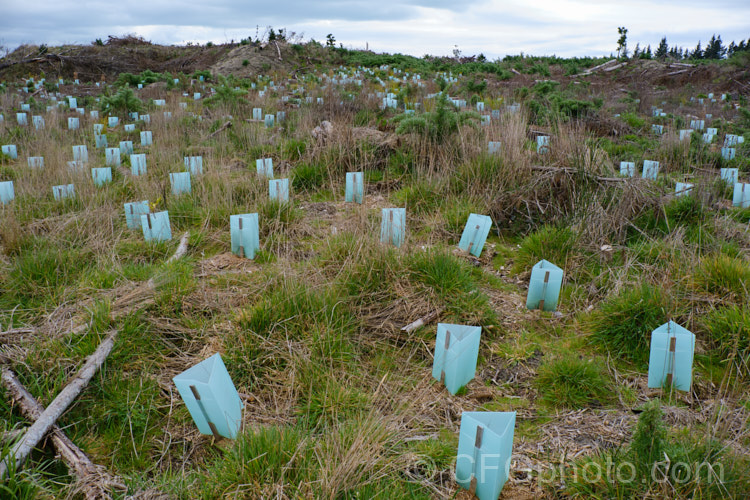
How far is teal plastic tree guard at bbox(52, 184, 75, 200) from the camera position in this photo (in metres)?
4.54

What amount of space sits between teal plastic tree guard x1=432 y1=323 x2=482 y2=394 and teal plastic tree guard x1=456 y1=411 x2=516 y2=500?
602 millimetres

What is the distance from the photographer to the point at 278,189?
14.7ft

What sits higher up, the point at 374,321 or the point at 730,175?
→ the point at 730,175

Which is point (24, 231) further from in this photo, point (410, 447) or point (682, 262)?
point (682, 262)

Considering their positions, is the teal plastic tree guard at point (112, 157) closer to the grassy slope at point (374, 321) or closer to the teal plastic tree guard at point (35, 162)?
the teal plastic tree guard at point (35, 162)

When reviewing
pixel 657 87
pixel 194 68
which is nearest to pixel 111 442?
pixel 657 87

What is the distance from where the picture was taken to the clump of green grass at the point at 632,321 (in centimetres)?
274

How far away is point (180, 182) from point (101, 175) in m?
0.98

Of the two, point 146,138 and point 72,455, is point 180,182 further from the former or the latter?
point 72,455

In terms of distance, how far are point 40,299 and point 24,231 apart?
1072 mm

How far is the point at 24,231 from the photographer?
3828mm

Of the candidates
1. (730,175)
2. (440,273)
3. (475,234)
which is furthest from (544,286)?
(730,175)

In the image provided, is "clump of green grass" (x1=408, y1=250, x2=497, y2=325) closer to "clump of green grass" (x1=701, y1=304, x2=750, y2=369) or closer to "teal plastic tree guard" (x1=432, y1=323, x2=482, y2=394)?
"teal plastic tree guard" (x1=432, y1=323, x2=482, y2=394)

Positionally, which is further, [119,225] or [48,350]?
[119,225]
